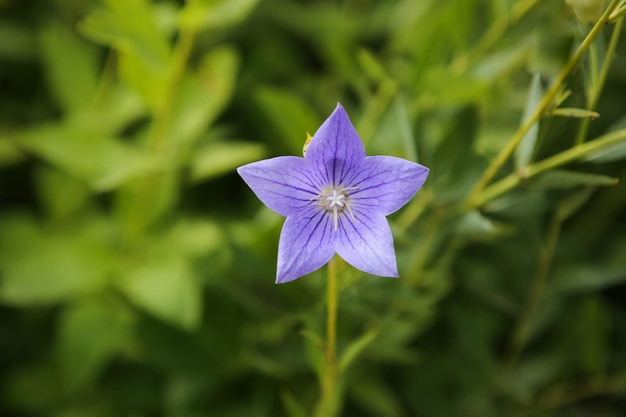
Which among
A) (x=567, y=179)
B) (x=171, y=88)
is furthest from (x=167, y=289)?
(x=567, y=179)

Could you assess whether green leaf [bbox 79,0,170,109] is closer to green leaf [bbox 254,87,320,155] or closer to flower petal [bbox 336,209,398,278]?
green leaf [bbox 254,87,320,155]

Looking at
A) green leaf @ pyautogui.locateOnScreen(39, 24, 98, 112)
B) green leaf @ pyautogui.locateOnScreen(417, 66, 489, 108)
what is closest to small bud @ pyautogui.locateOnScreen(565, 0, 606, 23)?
green leaf @ pyautogui.locateOnScreen(417, 66, 489, 108)

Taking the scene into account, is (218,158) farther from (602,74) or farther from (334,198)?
(602,74)

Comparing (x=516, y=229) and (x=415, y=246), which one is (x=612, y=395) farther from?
(x=415, y=246)

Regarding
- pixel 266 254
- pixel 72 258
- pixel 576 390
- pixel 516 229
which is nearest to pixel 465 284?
pixel 516 229

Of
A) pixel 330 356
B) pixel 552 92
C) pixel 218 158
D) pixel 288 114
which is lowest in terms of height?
pixel 330 356
